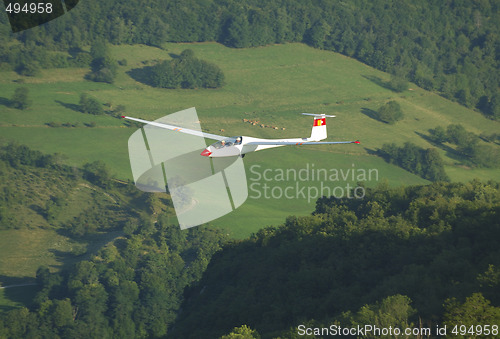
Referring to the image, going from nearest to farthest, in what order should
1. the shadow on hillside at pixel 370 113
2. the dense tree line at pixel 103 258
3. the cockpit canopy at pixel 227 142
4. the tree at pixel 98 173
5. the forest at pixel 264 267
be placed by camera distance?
1. the forest at pixel 264 267
2. the cockpit canopy at pixel 227 142
3. the dense tree line at pixel 103 258
4. the tree at pixel 98 173
5. the shadow on hillside at pixel 370 113

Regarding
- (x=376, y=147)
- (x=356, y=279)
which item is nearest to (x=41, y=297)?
(x=356, y=279)

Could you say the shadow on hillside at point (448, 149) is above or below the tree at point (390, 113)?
below

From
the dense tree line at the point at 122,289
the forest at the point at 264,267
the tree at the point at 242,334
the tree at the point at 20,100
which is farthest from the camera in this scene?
the tree at the point at 20,100

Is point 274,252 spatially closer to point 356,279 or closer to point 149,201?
point 356,279

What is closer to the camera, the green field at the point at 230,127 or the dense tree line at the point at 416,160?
the green field at the point at 230,127

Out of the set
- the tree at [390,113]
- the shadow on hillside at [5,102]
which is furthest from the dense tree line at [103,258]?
the tree at [390,113]

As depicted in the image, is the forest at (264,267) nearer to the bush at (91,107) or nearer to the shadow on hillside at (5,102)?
the shadow on hillside at (5,102)

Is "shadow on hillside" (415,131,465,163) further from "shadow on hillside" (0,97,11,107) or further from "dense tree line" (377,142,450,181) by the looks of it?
"shadow on hillside" (0,97,11,107)
